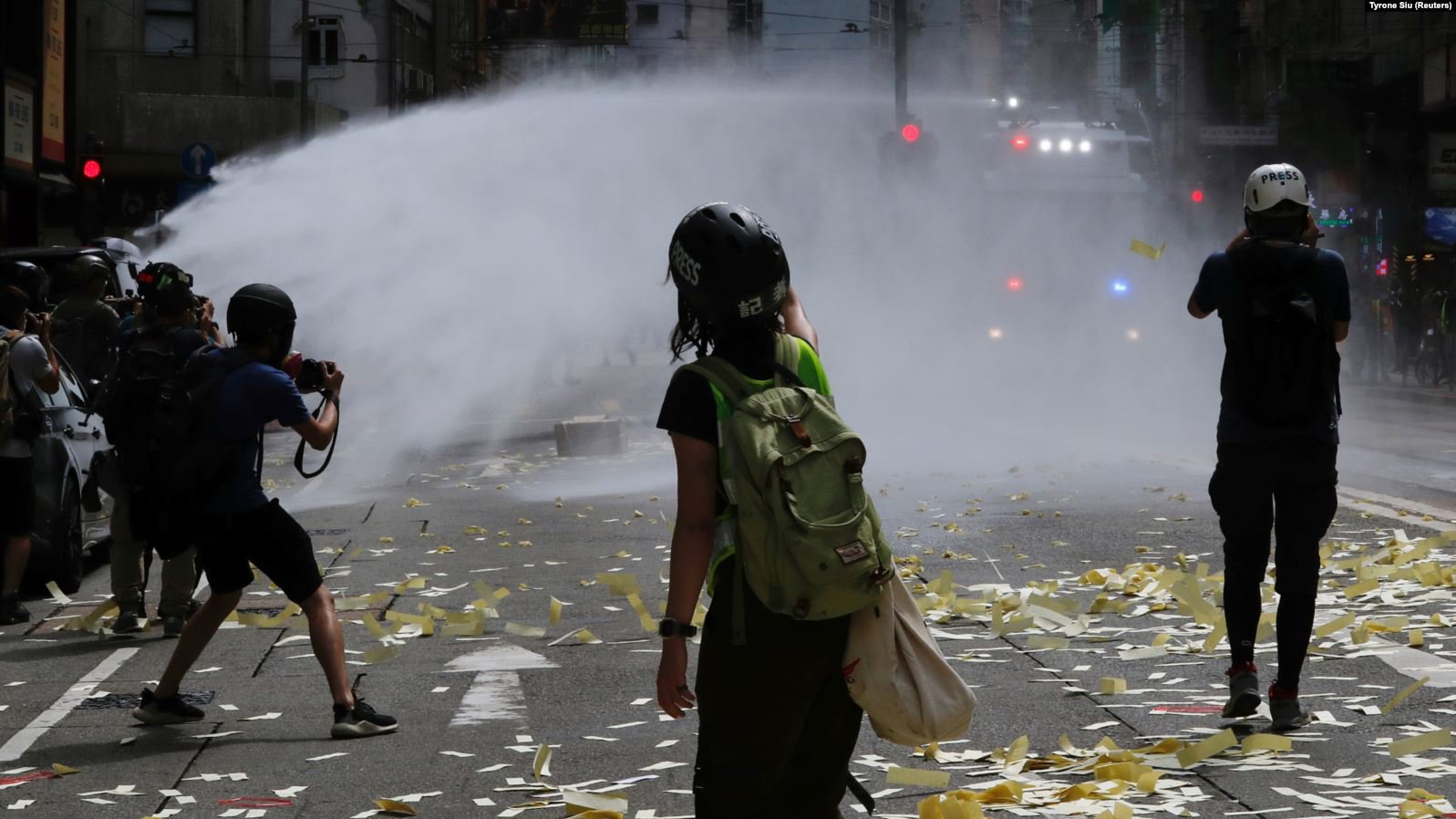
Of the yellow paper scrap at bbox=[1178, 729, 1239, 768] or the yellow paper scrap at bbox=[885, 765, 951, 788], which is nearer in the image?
the yellow paper scrap at bbox=[885, 765, 951, 788]

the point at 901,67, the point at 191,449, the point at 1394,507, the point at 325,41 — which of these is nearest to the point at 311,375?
the point at 191,449

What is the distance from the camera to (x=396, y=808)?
5.13 m

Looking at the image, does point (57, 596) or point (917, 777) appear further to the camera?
point (57, 596)

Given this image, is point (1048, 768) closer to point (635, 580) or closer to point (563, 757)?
point (563, 757)

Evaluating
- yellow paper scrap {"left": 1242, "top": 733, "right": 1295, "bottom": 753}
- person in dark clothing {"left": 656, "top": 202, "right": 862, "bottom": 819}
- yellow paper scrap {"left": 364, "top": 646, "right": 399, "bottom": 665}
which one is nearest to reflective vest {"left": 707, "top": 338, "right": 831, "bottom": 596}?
person in dark clothing {"left": 656, "top": 202, "right": 862, "bottom": 819}

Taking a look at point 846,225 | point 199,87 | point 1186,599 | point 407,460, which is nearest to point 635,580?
point 1186,599

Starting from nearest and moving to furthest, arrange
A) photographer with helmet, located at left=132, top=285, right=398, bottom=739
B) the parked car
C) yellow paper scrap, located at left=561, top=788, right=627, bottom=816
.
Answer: yellow paper scrap, located at left=561, top=788, right=627, bottom=816, photographer with helmet, located at left=132, top=285, right=398, bottom=739, the parked car

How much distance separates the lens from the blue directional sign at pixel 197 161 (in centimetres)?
2525

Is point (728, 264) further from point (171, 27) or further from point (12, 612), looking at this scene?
point (171, 27)

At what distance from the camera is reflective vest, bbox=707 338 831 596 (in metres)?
3.48

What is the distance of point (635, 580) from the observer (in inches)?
382

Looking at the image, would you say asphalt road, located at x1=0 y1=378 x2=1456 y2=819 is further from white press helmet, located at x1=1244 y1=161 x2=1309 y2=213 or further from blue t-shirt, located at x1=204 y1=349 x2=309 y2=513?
white press helmet, located at x1=1244 y1=161 x2=1309 y2=213

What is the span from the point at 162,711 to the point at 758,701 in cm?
363

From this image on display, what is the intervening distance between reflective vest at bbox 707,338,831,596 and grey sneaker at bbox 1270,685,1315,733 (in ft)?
8.99
